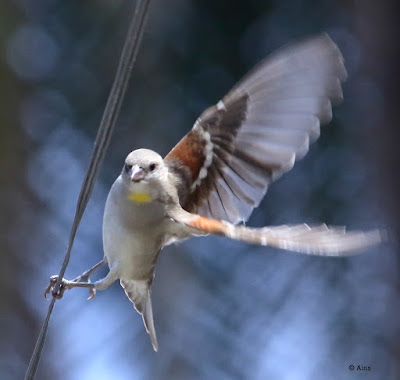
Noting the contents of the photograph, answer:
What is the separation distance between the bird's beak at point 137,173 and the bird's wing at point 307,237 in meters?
0.35

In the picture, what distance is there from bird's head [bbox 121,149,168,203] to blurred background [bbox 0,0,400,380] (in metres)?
2.31

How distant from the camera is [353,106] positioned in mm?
5598

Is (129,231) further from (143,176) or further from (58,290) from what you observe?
(58,290)

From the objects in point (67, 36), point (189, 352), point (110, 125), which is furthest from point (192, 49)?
point (110, 125)

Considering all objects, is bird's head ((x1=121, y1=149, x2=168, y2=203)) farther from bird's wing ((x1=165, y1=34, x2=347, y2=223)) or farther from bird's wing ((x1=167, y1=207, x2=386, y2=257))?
bird's wing ((x1=167, y1=207, x2=386, y2=257))

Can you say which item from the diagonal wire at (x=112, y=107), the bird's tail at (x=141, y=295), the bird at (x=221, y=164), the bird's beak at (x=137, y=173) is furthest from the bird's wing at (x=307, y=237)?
the bird's tail at (x=141, y=295)

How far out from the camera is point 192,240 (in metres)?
5.73

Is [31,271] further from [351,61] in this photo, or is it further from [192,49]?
[351,61]

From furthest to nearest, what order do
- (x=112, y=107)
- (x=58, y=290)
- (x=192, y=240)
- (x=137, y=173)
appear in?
(x=192, y=240) → (x=137, y=173) → (x=58, y=290) → (x=112, y=107)

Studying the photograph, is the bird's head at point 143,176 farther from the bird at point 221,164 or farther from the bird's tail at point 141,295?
the bird's tail at point 141,295

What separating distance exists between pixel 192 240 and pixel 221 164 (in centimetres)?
221

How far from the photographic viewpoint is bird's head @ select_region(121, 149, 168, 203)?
125 inches

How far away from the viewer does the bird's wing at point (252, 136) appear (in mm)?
3340

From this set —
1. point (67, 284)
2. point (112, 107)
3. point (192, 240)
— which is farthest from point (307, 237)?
point (192, 240)
